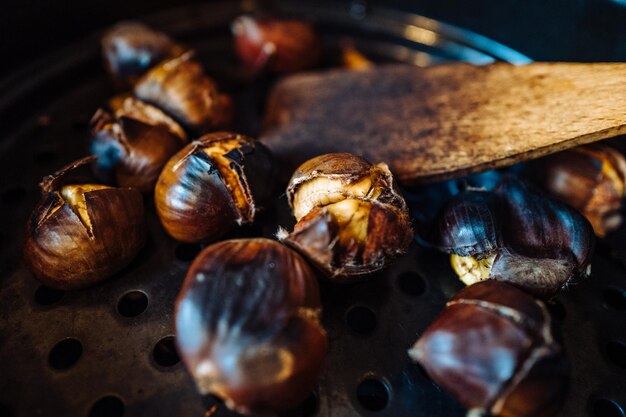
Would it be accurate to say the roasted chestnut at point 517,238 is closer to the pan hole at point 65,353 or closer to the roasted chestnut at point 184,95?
the roasted chestnut at point 184,95

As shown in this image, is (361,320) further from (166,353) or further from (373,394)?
(166,353)

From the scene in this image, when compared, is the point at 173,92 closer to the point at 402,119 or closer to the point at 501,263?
the point at 402,119

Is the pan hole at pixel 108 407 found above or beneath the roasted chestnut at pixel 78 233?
beneath

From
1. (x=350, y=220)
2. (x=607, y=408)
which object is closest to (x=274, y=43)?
(x=350, y=220)

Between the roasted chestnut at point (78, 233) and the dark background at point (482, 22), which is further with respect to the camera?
the dark background at point (482, 22)

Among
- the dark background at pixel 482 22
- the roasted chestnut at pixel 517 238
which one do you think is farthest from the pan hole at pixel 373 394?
the dark background at pixel 482 22

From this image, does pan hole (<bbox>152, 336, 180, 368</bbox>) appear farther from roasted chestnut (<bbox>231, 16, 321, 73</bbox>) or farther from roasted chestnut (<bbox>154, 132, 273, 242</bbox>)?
roasted chestnut (<bbox>231, 16, 321, 73</bbox>)
